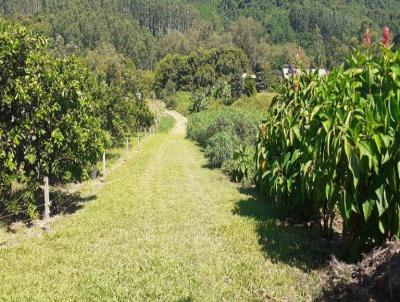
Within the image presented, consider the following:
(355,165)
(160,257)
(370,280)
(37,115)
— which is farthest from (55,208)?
(370,280)

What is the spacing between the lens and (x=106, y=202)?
14383 millimetres

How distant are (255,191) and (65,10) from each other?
182065 millimetres

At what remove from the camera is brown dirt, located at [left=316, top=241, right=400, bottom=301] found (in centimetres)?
504

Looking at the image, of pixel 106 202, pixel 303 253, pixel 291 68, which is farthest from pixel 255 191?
pixel 303 253

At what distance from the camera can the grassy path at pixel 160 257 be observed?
6.81 metres

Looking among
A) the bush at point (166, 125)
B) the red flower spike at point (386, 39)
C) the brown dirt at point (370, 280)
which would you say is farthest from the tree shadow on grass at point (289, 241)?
the bush at point (166, 125)

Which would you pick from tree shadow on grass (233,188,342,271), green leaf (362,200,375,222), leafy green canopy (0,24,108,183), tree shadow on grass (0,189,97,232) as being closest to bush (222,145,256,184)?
tree shadow on grass (233,188,342,271)

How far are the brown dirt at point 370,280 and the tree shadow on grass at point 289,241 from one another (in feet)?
4.03

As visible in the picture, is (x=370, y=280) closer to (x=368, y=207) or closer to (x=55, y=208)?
(x=368, y=207)

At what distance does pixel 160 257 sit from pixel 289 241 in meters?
2.67

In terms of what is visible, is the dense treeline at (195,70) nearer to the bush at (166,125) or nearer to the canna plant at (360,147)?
the bush at (166,125)

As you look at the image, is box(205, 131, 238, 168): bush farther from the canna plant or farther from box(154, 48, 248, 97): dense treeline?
box(154, 48, 248, 97): dense treeline

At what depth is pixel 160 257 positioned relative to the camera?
8328mm

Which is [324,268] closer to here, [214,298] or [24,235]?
[214,298]
